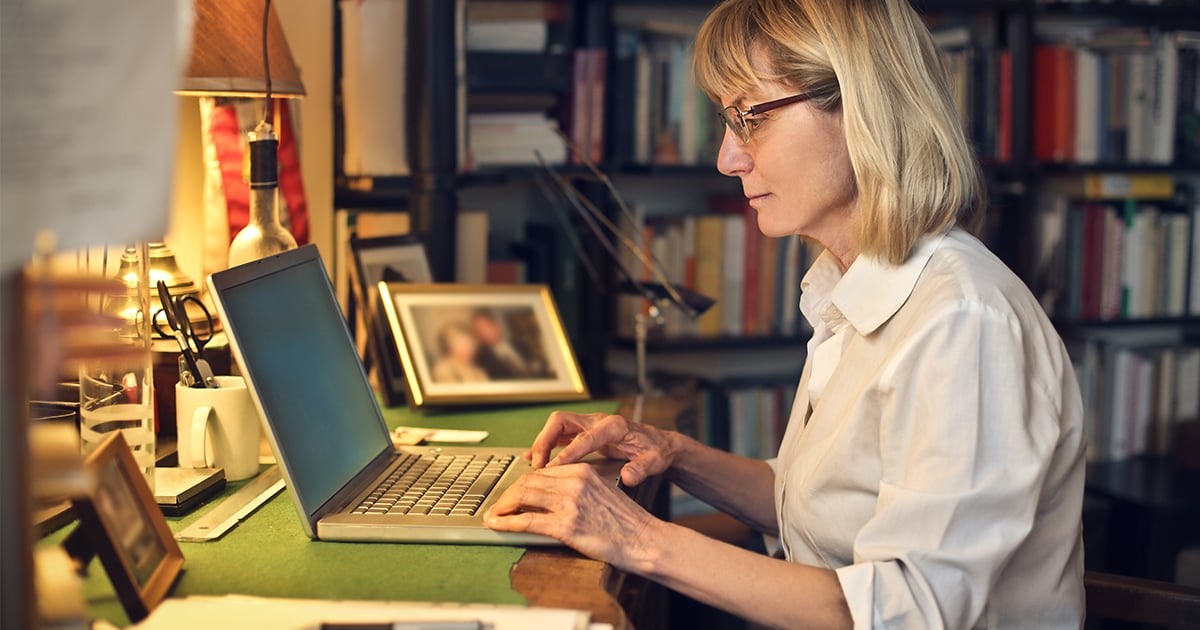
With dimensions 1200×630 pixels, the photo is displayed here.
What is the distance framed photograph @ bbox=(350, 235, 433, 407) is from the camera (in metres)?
1.86

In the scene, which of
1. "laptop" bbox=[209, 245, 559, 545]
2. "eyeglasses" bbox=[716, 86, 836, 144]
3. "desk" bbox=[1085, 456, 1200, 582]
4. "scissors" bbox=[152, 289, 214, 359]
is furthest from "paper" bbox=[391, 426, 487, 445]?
"desk" bbox=[1085, 456, 1200, 582]

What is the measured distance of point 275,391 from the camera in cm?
120

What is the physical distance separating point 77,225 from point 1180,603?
119 centimetres

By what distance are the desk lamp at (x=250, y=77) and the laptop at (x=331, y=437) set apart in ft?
0.41

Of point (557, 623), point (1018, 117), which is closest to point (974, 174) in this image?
point (557, 623)

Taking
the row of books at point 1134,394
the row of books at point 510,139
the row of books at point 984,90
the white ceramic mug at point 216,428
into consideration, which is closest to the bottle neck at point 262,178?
the white ceramic mug at point 216,428

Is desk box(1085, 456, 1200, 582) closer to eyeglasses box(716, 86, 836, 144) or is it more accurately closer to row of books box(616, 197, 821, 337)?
row of books box(616, 197, 821, 337)

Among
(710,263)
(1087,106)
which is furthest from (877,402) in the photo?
(1087,106)

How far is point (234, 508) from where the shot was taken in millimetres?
1273

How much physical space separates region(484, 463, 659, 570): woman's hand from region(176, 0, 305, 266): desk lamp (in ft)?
1.75

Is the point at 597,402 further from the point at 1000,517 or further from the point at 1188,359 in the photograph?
the point at 1188,359

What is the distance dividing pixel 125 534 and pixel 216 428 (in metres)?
0.43

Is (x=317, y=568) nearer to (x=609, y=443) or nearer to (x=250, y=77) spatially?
(x=609, y=443)

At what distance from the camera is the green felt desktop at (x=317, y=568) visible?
1028 mm
